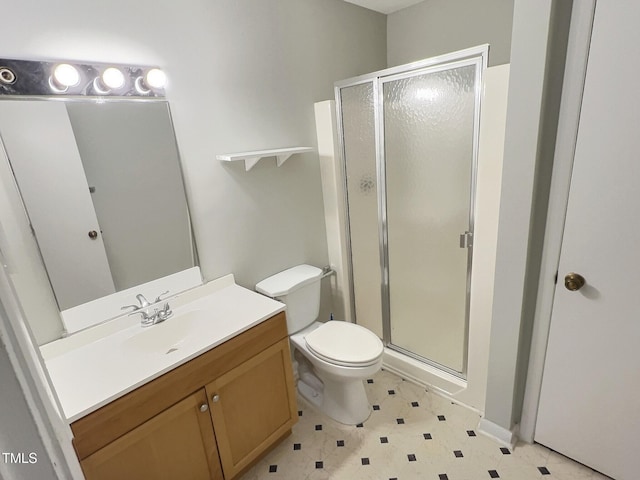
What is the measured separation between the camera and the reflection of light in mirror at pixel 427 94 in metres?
1.80

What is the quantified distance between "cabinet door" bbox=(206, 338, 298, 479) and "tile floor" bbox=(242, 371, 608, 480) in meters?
0.16

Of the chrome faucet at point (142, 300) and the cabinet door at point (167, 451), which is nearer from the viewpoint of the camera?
the cabinet door at point (167, 451)

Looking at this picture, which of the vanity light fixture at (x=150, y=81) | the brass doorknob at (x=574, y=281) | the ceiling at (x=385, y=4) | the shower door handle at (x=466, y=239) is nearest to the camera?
the brass doorknob at (x=574, y=281)

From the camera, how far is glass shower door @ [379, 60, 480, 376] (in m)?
1.77

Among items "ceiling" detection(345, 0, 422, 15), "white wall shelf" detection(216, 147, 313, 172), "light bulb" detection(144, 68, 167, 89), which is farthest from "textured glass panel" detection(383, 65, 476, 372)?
"light bulb" detection(144, 68, 167, 89)

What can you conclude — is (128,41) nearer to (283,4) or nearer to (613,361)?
(283,4)

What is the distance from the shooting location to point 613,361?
1.40 metres

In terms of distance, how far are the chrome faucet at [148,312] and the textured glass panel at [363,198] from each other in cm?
127

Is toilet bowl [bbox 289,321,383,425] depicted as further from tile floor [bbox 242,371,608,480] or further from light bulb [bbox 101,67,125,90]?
light bulb [bbox 101,67,125,90]

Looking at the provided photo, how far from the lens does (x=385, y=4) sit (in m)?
2.31

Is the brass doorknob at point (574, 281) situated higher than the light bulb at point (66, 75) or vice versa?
the light bulb at point (66, 75)

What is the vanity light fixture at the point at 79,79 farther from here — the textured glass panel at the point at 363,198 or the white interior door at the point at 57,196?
the textured glass panel at the point at 363,198

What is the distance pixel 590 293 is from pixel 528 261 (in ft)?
0.80

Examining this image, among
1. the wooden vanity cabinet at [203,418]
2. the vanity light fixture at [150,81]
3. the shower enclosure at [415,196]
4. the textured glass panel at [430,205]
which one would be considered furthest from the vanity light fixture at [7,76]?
the textured glass panel at [430,205]
